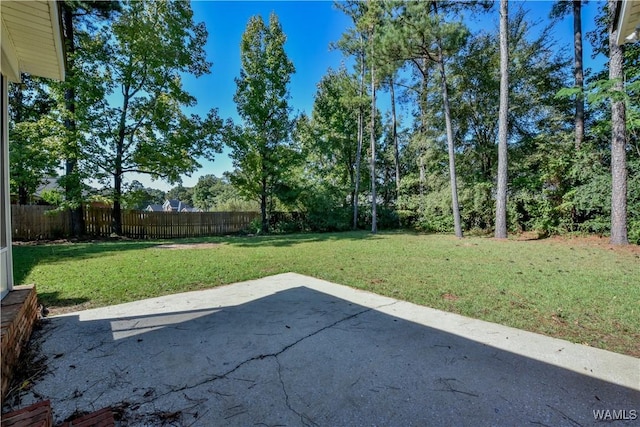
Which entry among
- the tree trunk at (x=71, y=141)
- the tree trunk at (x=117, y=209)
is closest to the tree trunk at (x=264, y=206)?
the tree trunk at (x=117, y=209)

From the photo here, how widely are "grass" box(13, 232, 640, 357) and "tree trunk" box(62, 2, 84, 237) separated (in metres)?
3.89

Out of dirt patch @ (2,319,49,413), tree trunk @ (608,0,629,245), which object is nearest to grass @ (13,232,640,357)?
tree trunk @ (608,0,629,245)

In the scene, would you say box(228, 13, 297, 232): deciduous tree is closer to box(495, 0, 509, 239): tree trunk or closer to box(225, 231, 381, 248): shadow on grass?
box(225, 231, 381, 248): shadow on grass

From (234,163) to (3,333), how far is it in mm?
13265

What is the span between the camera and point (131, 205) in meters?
11.5

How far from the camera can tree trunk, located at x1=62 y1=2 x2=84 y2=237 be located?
1030 centimetres

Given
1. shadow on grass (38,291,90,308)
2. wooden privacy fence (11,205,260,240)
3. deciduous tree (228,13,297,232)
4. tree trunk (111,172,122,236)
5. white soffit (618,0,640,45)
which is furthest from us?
deciduous tree (228,13,297,232)

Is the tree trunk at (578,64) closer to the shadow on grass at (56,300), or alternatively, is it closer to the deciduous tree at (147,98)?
the shadow on grass at (56,300)

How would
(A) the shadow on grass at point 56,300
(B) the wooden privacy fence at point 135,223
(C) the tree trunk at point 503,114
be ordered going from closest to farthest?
(A) the shadow on grass at point 56,300
(C) the tree trunk at point 503,114
(B) the wooden privacy fence at point 135,223

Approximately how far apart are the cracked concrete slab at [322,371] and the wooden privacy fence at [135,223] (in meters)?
10.4

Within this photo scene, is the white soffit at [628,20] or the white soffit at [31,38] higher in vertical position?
the white soffit at [628,20]

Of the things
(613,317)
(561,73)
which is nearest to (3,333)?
(613,317)

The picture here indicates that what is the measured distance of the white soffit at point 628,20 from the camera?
2.81 metres

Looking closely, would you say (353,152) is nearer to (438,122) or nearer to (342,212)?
(342,212)
